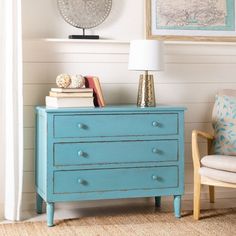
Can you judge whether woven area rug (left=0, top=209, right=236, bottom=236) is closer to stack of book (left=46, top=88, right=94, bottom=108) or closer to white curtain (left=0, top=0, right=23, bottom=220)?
white curtain (left=0, top=0, right=23, bottom=220)

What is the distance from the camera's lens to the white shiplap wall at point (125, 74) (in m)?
4.13

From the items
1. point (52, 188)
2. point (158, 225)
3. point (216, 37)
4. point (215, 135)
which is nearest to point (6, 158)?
point (52, 188)

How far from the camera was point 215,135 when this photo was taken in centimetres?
422

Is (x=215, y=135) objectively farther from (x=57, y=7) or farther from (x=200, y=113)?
(x=57, y=7)

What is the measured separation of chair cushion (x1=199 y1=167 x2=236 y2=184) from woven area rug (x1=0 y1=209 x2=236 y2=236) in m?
0.29

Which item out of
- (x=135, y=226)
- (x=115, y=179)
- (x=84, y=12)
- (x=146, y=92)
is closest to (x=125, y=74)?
(x=146, y=92)

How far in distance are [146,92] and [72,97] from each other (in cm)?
51

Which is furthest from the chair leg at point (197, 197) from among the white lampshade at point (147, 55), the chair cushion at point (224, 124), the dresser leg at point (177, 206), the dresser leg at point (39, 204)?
the dresser leg at point (39, 204)

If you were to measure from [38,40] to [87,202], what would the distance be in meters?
1.19

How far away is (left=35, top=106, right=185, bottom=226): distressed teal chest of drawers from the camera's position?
3.71 meters

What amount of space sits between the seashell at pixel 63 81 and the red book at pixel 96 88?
16cm

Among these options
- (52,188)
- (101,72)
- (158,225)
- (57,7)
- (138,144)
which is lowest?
(158,225)

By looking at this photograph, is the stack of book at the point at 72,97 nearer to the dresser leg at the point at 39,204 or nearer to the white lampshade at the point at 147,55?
the white lampshade at the point at 147,55

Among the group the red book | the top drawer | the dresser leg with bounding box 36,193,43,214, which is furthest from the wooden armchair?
the dresser leg with bounding box 36,193,43,214
